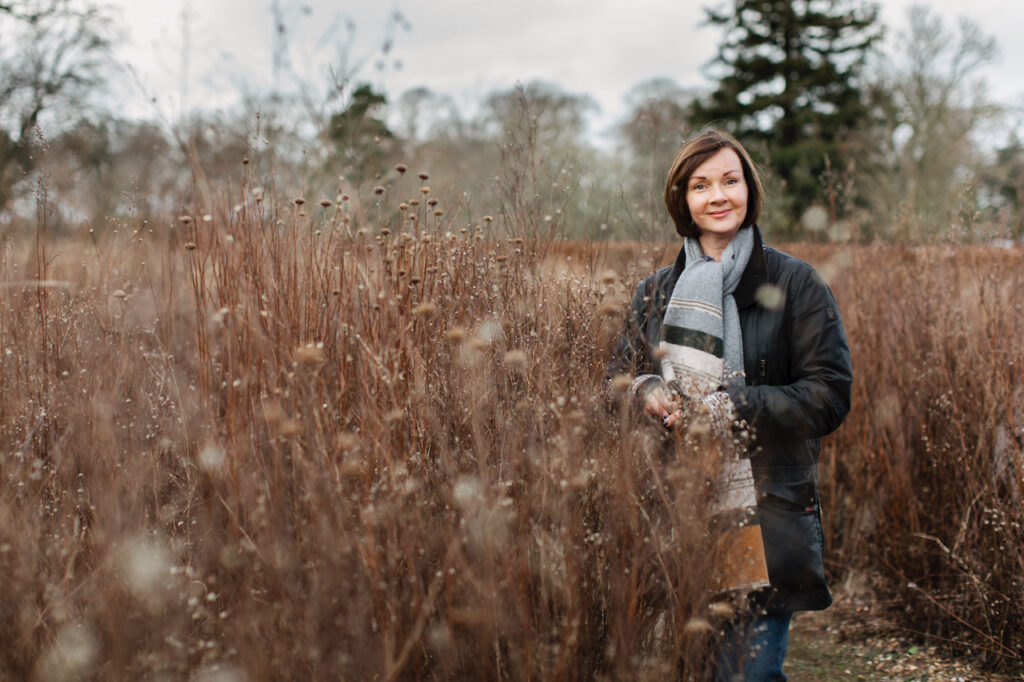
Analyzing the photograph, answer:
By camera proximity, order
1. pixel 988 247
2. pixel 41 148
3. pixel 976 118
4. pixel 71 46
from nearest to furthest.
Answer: pixel 41 148 → pixel 988 247 → pixel 71 46 → pixel 976 118

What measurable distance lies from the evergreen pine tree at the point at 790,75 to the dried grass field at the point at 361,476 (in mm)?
18756

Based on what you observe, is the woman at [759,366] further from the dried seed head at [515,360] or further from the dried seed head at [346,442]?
the dried seed head at [346,442]

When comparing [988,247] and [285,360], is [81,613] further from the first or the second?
[988,247]

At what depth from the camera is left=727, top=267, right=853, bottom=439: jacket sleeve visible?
80.2 inches

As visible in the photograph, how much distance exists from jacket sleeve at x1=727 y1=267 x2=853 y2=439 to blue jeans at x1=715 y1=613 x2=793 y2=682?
555 mm

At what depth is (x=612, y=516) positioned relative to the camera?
1.82m

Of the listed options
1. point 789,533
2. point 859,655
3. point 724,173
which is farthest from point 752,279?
point 859,655

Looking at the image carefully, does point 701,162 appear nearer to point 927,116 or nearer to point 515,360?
point 515,360

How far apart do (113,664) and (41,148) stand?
76.4 inches

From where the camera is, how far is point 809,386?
2.06 metres

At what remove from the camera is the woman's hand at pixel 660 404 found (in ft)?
6.89

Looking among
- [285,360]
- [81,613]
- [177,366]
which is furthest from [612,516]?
[177,366]

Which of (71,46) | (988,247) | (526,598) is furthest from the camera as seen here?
(71,46)

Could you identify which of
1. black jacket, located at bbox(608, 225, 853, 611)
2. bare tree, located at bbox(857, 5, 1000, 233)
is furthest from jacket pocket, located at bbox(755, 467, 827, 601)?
bare tree, located at bbox(857, 5, 1000, 233)
